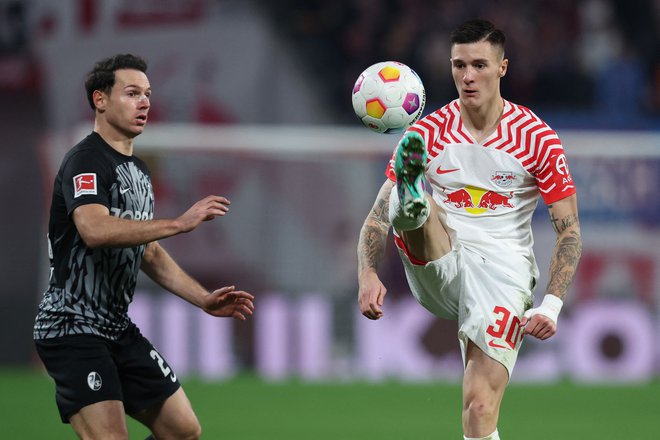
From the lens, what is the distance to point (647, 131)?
1238cm

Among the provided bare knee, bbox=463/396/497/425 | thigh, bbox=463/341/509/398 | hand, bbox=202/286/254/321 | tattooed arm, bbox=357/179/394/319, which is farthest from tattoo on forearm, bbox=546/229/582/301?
hand, bbox=202/286/254/321

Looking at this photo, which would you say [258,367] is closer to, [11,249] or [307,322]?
[307,322]

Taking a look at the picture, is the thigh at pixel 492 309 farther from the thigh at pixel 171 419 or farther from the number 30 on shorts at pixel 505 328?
the thigh at pixel 171 419

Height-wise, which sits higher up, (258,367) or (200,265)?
(200,265)

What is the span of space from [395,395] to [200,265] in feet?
8.00

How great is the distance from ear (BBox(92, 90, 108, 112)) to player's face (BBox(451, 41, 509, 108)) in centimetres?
155

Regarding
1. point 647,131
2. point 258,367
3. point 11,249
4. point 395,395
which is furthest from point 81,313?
point 647,131

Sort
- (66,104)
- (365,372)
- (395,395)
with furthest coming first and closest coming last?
(66,104) → (365,372) → (395,395)

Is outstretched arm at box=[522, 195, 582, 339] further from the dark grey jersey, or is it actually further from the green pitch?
the green pitch

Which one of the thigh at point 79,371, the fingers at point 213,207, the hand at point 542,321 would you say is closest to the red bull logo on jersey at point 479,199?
the hand at point 542,321

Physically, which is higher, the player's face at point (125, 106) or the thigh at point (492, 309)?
the player's face at point (125, 106)

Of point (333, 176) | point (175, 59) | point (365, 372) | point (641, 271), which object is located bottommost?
point (365, 372)

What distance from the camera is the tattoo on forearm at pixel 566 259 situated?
5.00 meters

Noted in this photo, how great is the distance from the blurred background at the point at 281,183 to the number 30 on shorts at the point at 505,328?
19.7 ft
